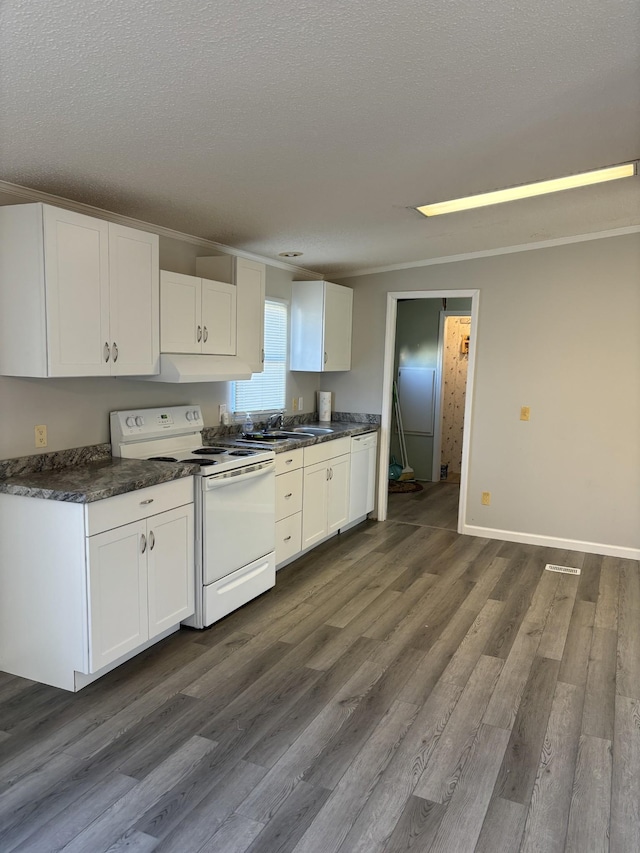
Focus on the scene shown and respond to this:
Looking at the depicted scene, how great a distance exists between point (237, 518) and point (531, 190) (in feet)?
8.43

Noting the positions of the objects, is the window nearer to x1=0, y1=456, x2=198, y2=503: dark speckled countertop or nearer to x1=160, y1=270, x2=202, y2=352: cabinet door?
x1=160, y1=270, x2=202, y2=352: cabinet door

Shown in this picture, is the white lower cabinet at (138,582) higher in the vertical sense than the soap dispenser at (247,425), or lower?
lower

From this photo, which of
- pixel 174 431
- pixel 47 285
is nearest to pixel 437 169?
pixel 47 285

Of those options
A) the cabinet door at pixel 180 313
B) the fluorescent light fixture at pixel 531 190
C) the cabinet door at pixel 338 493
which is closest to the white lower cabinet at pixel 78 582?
the cabinet door at pixel 180 313

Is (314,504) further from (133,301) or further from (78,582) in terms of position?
(78,582)

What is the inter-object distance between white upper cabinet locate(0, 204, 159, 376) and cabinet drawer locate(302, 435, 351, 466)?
66.2 inches

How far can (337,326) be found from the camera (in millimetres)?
5422

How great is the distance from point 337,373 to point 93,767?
13.7ft

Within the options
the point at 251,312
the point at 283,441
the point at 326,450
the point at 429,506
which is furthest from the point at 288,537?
the point at 429,506

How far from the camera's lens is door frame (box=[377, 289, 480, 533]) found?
206 inches

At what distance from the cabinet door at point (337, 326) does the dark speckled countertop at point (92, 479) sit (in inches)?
96.2

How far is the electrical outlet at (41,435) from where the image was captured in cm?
301

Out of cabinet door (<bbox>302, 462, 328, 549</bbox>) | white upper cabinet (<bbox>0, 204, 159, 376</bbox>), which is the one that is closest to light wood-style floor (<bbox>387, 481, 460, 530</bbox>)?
cabinet door (<bbox>302, 462, 328, 549</bbox>)

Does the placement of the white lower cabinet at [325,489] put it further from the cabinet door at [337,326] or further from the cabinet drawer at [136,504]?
the cabinet drawer at [136,504]
